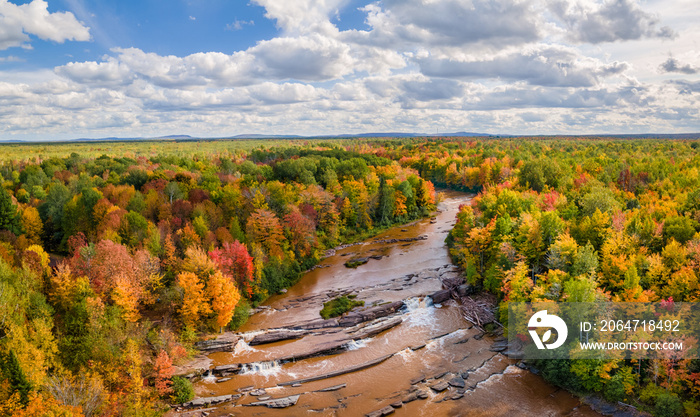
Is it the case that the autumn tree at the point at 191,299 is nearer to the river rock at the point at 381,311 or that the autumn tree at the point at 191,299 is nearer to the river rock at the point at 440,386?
the river rock at the point at 381,311

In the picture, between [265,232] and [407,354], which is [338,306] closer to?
[407,354]

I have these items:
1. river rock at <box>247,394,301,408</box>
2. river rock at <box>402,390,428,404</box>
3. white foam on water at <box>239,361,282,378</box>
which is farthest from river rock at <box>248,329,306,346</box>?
river rock at <box>402,390,428,404</box>

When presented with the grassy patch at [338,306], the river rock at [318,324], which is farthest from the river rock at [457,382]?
the grassy patch at [338,306]

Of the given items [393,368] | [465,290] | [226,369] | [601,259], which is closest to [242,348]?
[226,369]

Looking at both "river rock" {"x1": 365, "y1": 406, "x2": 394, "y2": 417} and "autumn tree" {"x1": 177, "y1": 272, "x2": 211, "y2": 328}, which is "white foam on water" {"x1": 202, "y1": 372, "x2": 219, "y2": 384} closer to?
"autumn tree" {"x1": 177, "y1": 272, "x2": 211, "y2": 328}

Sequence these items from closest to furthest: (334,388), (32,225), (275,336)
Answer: (334,388) → (275,336) → (32,225)

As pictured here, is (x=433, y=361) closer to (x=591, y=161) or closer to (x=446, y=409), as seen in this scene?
(x=446, y=409)

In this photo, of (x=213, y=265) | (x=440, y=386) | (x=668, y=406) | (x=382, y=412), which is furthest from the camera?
(x=213, y=265)
